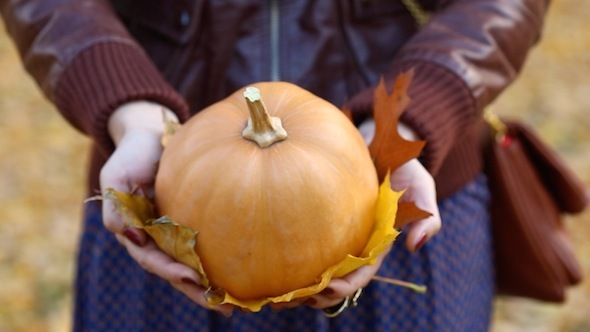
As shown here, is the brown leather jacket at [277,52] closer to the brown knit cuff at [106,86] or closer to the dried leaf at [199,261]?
the brown knit cuff at [106,86]

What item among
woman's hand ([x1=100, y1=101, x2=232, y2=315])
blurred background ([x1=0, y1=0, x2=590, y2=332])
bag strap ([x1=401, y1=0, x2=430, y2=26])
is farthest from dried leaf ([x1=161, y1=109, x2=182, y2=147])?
blurred background ([x1=0, y1=0, x2=590, y2=332])

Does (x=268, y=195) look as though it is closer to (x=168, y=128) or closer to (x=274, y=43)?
(x=168, y=128)

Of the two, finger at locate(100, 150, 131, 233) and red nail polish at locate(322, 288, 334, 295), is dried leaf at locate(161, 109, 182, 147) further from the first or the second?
red nail polish at locate(322, 288, 334, 295)

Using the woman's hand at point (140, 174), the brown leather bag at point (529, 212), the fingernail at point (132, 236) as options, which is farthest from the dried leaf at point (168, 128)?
the brown leather bag at point (529, 212)

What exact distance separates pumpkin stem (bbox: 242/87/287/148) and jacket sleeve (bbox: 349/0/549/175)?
0.71 ft

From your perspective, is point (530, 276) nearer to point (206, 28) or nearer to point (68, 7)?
point (206, 28)

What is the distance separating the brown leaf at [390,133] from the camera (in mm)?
1065

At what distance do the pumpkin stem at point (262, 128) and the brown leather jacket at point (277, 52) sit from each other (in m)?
0.22

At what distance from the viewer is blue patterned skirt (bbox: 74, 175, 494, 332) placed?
1.28m

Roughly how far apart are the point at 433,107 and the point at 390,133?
14 cm

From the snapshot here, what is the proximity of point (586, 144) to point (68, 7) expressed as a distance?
8.71 ft

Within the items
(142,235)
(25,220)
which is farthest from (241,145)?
(25,220)

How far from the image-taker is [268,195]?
961mm

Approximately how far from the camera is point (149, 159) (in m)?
1.13
